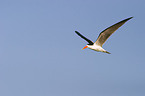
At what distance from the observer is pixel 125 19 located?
21406 mm

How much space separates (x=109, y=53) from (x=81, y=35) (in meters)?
4.00

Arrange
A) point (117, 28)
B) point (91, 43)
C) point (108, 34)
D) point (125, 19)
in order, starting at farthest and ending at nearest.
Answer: point (91, 43) → point (108, 34) → point (117, 28) → point (125, 19)

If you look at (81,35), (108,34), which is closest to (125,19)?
(108,34)

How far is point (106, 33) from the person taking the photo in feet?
79.7

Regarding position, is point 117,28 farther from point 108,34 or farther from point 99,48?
point 99,48

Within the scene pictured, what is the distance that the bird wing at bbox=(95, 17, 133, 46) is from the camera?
72.7ft

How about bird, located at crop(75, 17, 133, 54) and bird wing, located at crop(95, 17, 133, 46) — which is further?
bird, located at crop(75, 17, 133, 54)

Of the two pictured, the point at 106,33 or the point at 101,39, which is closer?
the point at 106,33

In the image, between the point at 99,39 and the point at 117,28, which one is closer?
the point at 117,28

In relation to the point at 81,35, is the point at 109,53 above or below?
below

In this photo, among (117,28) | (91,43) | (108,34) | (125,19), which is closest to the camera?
(125,19)

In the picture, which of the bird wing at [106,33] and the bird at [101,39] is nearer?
the bird wing at [106,33]

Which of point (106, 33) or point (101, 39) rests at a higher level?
point (106, 33)

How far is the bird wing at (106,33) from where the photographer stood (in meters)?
22.2
